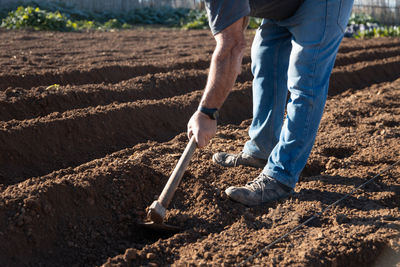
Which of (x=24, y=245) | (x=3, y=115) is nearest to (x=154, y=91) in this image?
(x=3, y=115)

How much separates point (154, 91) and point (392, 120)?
274 cm

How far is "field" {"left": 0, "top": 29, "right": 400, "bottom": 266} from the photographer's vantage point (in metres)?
2.60

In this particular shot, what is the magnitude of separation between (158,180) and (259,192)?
0.71 meters

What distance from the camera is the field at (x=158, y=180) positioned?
2.60m

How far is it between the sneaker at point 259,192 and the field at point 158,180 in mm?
59

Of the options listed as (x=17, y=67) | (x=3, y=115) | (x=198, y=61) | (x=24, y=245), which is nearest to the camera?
(x=24, y=245)

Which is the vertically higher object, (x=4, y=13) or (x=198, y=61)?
(x=4, y=13)

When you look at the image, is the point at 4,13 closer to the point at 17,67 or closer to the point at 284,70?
the point at 17,67

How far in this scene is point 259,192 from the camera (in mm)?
3096

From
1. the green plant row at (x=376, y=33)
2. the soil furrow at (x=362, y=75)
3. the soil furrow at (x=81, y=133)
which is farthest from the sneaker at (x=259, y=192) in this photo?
the green plant row at (x=376, y=33)

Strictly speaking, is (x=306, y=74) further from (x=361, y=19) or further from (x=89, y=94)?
(x=361, y=19)

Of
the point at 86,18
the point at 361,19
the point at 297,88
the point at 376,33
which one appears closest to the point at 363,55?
the point at 376,33

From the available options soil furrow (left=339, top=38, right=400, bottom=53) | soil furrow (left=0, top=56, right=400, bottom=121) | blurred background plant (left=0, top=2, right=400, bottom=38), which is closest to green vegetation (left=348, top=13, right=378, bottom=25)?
blurred background plant (left=0, top=2, right=400, bottom=38)

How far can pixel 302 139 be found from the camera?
304cm
